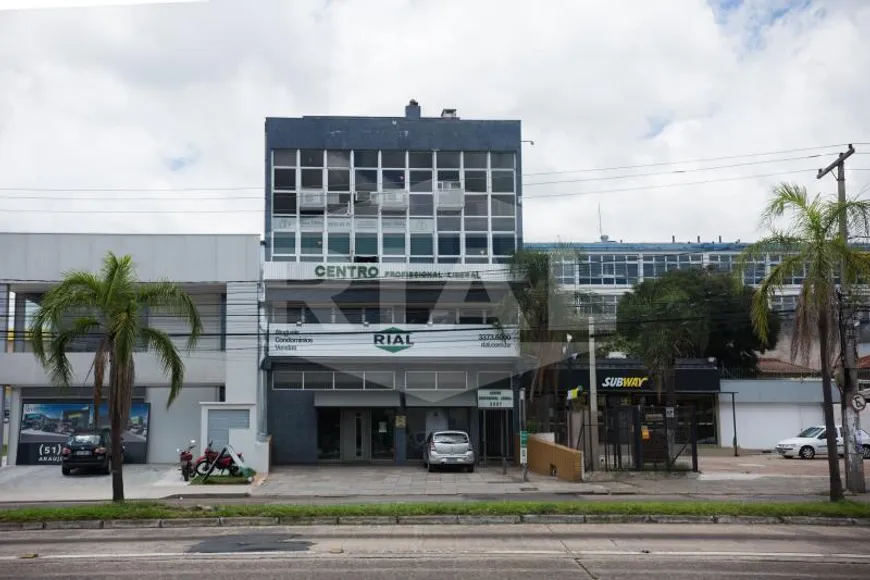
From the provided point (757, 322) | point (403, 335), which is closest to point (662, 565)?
point (757, 322)

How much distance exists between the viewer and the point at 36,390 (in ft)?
104

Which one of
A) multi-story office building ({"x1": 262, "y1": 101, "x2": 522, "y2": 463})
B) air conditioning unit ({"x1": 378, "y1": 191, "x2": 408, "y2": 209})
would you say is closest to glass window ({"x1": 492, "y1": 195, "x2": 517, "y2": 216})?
multi-story office building ({"x1": 262, "y1": 101, "x2": 522, "y2": 463})

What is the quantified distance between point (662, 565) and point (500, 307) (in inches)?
926

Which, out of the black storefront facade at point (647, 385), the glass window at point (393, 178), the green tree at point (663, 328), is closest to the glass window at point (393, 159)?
the glass window at point (393, 178)

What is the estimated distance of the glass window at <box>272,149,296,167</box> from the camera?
37.6 m

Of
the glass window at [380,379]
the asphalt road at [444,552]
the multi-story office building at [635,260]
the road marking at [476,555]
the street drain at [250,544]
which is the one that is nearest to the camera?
the asphalt road at [444,552]

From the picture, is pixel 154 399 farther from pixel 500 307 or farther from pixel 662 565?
pixel 662 565

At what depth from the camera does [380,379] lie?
114 ft

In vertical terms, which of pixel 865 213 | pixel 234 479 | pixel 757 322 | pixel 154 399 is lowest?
pixel 234 479

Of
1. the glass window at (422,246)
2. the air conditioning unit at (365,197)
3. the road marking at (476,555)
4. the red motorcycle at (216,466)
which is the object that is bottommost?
the red motorcycle at (216,466)

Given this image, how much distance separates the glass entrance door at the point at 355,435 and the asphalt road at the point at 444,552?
66.6 ft

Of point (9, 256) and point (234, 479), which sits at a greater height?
point (9, 256)

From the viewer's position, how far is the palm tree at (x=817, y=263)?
707 inches

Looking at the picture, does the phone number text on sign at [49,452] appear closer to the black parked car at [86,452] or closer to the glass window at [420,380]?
the black parked car at [86,452]
